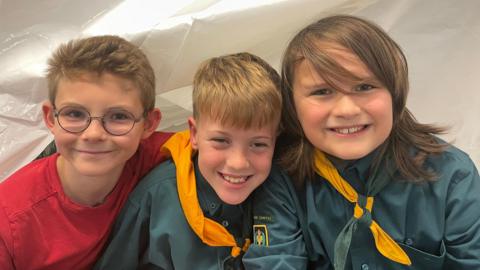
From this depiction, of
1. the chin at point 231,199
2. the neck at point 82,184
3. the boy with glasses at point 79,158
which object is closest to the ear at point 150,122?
the boy with glasses at point 79,158

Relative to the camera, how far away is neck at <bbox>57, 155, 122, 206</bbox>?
3.13 feet

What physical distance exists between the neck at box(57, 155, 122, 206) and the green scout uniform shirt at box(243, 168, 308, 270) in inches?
12.0

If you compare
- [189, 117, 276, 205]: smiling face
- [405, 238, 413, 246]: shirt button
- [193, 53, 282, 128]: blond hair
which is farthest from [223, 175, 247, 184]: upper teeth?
[405, 238, 413, 246]: shirt button

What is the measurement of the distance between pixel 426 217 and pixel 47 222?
71 centimetres

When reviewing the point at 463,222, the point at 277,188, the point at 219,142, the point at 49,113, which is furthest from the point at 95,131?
the point at 463,222

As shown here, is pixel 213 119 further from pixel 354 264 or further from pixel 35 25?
pixel 35 25

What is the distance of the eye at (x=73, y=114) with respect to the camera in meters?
0.88

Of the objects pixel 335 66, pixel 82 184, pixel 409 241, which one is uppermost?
pixel 335 66

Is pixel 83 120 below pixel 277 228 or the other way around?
the other way around

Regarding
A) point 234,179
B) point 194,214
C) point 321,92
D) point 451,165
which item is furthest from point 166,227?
point 451,165

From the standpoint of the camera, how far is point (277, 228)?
0.92 meters

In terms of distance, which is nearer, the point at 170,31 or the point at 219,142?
the point at 219,142

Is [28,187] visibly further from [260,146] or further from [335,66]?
[335,66]

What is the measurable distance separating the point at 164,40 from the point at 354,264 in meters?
0.59
